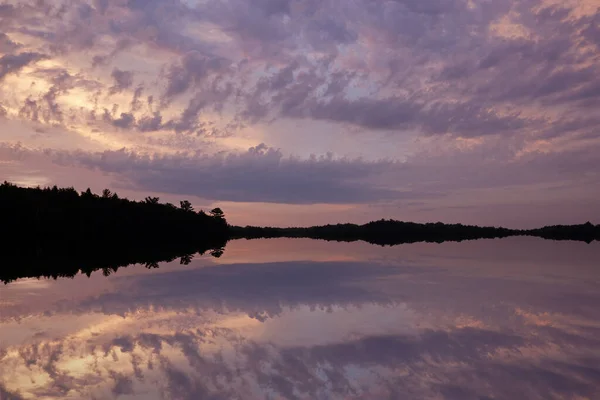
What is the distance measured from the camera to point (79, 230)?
8794 centimetres

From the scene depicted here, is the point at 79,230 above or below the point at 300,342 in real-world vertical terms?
above

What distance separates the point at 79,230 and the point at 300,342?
8313 cm

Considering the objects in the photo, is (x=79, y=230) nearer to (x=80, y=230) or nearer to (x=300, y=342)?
(x=80, y=230)

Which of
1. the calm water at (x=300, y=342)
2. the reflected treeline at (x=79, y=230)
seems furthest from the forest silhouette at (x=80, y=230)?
the calm water at (x=300, y=342)

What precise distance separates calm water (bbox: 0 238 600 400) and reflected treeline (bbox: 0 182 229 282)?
776 inches

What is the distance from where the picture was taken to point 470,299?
23.6 meters

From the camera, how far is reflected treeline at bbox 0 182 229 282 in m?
54.0

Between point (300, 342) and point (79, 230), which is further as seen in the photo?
point (79, 230)

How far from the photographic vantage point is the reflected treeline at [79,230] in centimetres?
5403

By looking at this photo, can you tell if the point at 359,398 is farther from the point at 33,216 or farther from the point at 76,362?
the point at 33,216

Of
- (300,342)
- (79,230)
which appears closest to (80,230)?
(79,230)

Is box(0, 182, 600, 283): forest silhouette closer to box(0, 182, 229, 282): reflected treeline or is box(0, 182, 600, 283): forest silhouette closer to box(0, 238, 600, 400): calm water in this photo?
box(0, 182, 229, 282): reflected treeline

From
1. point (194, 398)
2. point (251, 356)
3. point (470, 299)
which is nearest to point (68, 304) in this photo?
point (251, 356)

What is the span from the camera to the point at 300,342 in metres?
15.2
